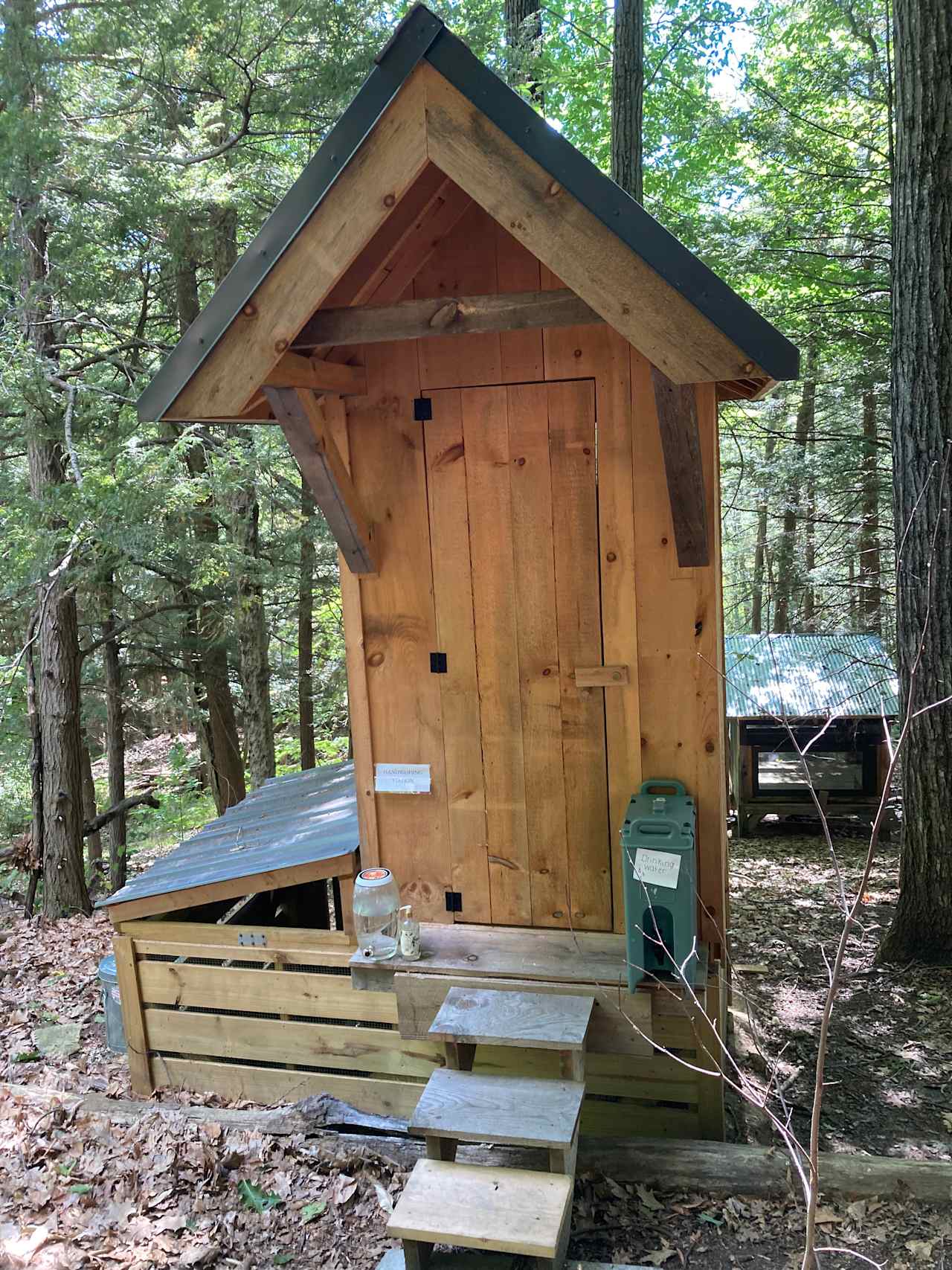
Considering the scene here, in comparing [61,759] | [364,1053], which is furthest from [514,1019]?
[61,759]

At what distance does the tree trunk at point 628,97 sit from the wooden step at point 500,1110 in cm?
668

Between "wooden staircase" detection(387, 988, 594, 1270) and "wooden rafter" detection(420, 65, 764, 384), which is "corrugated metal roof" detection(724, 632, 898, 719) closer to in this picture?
"wooden staircase" detection(387, 988, 594, 1270)

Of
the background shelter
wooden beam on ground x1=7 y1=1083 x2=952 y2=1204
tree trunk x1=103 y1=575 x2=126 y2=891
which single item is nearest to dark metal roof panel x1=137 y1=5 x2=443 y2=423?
wooden beam on ground x1=7 y1=1083 x2=952 y2=1204

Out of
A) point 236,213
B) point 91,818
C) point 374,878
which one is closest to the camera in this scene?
point 374,878

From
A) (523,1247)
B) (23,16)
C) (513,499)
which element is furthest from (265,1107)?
(23,16)

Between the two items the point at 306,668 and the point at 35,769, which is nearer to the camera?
the point at 35,769

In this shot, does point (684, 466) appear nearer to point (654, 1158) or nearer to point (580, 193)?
point (580, 193)

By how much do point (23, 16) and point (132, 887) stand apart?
20.0 feet

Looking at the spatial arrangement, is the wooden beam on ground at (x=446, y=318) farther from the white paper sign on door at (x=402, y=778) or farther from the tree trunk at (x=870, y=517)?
the tree trunk at (x=870, y=517)

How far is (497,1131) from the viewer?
2.80 metres

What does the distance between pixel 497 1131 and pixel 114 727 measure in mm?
8825

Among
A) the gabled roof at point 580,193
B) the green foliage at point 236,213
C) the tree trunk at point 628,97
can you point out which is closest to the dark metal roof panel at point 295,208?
the gabled roof at point 580,193

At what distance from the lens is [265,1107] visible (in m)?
4.03

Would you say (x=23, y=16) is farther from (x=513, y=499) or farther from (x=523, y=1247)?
(x=523, y=1247)
